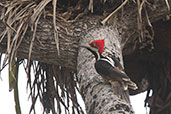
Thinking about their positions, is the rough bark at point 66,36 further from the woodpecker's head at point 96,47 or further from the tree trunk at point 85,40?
the woodpecker's head at point 96,47

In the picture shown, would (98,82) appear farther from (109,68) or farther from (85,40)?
(85,40)

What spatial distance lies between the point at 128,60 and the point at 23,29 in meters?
0.94

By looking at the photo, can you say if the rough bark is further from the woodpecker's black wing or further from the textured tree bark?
the woodpecker's black wing

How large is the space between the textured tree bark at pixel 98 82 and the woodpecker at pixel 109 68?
36mm

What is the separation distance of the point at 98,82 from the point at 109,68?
8 centimetres

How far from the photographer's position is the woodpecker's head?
2299 mm

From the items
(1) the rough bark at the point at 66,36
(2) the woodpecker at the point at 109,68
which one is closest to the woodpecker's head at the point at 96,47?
(2) the woodpecker at the point at 109,68

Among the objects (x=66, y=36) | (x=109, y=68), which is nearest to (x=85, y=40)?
(x=66, y=36)

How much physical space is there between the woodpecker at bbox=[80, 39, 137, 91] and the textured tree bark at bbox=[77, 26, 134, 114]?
0.04 metres

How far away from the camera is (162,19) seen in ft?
9.44

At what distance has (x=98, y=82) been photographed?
2.18 meters

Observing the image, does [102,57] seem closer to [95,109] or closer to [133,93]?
[95,109]

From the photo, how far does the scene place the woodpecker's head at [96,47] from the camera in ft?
7.54

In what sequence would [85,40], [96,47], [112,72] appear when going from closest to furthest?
1. [112,72]
2. [96,47]
3. [85,40]
